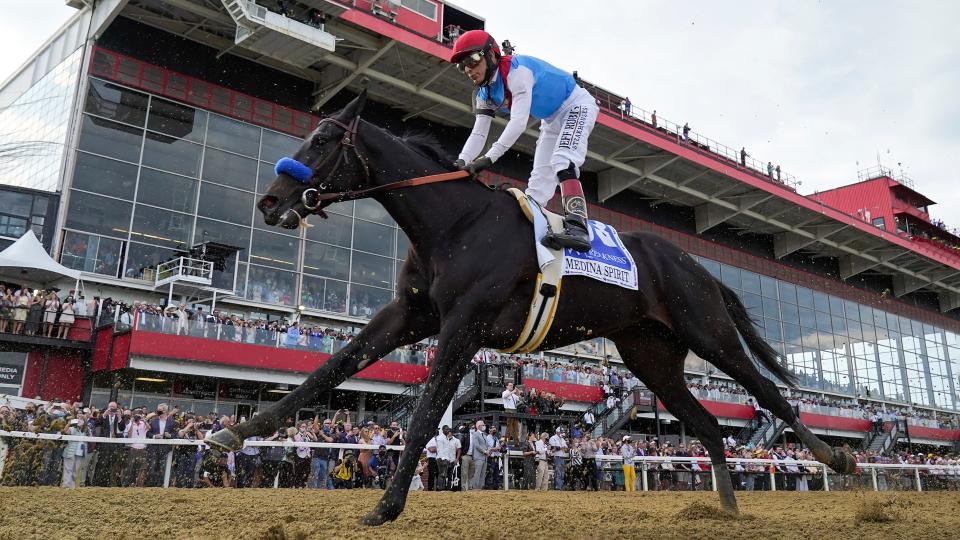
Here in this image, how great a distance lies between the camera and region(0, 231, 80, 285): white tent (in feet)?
66.2

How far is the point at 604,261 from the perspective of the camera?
17.5ft

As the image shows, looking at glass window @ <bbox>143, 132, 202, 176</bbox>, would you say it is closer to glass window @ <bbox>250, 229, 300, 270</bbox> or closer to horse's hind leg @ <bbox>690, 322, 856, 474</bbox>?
glass window @ <bbox>250, 229, 300, 270</bbox>

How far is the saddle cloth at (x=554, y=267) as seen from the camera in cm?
490

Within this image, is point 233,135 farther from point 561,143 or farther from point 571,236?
point 571,236

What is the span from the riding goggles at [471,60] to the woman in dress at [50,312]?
2037 centimetres

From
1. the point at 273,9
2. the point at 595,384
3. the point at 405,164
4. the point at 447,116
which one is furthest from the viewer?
the point at 447,116

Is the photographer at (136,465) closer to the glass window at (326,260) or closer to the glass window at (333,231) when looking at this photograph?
the glass window at (326,260)

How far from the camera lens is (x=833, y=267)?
166 ft

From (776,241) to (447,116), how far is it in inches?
1024

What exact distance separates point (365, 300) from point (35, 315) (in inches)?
492

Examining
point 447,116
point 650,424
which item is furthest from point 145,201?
A: point 650,424

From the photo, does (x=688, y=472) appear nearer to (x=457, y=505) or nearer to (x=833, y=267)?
(x=457, y=505)

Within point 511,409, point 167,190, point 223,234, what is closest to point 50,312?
point 167,190

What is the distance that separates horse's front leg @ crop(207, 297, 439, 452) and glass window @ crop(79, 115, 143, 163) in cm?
2460
